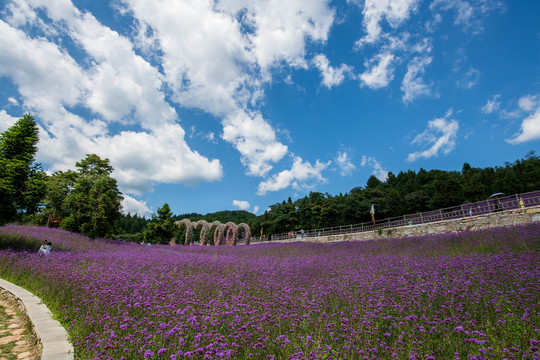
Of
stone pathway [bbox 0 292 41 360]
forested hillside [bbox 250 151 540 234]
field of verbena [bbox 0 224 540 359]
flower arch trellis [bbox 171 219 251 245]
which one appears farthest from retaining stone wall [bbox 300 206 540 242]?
forested hillside [bbox 250 151 540 234]

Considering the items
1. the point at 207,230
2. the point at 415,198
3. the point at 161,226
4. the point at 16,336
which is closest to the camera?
the point at 16,336

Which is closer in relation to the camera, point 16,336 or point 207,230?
point 16,336

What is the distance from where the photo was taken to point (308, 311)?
4066mm

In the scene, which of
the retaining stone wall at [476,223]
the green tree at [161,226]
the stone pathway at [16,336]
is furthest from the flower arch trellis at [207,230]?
the stone pathway at [16,336]

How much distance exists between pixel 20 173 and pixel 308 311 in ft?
47.2

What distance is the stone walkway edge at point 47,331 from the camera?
3.04m

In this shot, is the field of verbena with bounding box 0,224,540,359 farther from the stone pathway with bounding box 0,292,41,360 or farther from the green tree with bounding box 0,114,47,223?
the green tree with bounding box 0,114,47,223

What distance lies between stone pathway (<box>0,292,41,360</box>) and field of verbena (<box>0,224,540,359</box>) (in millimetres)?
448

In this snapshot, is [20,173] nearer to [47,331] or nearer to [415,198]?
[47,331]

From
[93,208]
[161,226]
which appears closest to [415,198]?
[161,226]

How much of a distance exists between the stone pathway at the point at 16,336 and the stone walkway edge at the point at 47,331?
166 millimetres

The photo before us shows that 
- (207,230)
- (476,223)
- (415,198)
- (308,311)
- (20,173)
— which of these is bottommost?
(308,311)

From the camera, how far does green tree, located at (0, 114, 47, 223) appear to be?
10.5 m

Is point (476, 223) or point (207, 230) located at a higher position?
point (207, 230)
